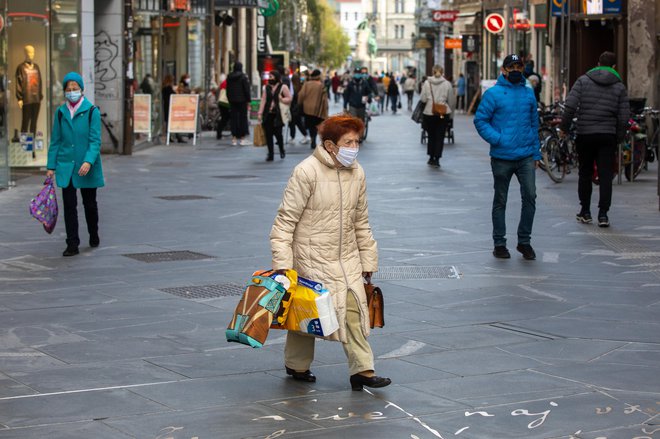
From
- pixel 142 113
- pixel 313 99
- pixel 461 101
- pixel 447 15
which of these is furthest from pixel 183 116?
pixel 447 15

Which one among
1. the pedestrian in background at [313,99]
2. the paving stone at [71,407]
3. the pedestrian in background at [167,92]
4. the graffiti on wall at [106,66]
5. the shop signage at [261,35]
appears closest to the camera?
the paving stone at [71,407]

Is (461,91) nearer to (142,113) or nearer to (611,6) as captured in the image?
(611,6)

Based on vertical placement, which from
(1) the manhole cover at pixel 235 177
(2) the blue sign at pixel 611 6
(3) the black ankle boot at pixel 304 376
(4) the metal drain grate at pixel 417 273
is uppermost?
(2) the blue sign at pixel 611 6

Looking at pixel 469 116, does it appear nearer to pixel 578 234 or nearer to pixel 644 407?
pixel 578 234

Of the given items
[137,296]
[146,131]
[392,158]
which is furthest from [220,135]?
[137,296]

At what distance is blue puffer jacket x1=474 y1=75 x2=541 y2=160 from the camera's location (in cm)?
1216

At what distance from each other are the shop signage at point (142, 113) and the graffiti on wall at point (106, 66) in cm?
213

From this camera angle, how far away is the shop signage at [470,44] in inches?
2080

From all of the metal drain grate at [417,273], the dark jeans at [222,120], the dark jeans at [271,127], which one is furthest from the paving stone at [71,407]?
the dark jeans at [222,120]

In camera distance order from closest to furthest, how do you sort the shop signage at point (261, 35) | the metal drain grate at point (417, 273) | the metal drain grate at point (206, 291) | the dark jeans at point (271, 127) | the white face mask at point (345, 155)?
1. the white face mask at point (345, 155)
2. the metal drain grate at point (206, 291)
3. the metal drain grate at point (417, 273)
4. the dark jeans at point (271, 127)
5. the shop signage at point (261, 35)

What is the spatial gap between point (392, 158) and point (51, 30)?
693 centimetres

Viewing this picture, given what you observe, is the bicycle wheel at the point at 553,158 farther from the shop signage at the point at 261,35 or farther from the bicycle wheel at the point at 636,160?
the shop signage at the point at 261,35

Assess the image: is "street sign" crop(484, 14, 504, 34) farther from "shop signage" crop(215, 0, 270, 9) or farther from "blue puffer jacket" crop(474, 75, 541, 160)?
"blue puffer jacket" crop(474, 75, 541, 160)

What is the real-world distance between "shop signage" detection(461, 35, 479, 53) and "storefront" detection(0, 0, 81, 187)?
1259 inches
